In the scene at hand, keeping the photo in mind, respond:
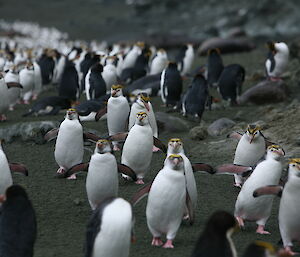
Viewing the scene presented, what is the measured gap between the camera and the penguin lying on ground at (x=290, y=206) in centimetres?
527

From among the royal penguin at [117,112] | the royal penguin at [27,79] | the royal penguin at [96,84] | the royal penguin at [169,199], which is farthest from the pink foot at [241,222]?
the royal penguin at [27,79]

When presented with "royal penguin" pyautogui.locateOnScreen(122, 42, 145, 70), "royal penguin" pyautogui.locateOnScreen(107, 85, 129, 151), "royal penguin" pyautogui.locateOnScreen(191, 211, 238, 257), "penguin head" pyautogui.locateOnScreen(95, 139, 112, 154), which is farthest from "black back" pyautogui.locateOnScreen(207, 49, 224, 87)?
"royal penguin" pyautogui.locateOnScreen(191, 211, 238, 257)

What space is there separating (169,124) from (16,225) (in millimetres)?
5378

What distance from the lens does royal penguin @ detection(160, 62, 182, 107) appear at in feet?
38.1

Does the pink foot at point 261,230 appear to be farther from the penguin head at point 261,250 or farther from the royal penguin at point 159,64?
the royal penguin at point 159,64

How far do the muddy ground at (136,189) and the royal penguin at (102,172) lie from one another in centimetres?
30

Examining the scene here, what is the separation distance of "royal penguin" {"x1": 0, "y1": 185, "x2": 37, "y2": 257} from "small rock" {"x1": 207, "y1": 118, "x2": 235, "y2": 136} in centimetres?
517

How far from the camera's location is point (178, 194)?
17.5 ft

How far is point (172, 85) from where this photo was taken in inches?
456

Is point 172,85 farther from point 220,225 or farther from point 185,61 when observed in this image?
point 220,225

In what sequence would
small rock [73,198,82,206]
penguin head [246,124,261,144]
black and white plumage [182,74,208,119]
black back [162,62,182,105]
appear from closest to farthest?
1. small rock [73,198,82,206]
2. penguin head [246,124,261,144]
3. black and white plumage [182,74,208,119]
4. black back [162,62,182,105]

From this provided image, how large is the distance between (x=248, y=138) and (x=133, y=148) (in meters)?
1.27

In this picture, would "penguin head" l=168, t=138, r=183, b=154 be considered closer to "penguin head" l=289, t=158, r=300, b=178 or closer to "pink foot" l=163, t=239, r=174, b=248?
"pink foot" l=163, t=239, r=174, b=248

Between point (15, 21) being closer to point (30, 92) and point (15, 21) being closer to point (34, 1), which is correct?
point (34, 1)
